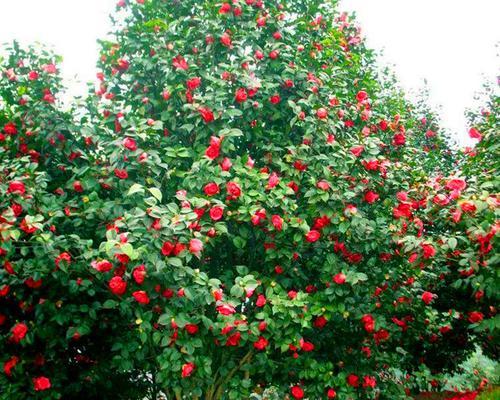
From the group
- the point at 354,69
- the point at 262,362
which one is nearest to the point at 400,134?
the point at 354,69

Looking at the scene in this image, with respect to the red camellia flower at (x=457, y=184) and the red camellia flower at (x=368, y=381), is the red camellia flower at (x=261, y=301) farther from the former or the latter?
the red camellia flower at (x=457, y=184)

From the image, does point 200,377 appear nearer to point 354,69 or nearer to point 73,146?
point 73,146

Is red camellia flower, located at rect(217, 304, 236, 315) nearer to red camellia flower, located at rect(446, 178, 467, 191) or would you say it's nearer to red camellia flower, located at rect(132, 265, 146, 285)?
red camellia flower, located at rect(132, 265, 146, 285)

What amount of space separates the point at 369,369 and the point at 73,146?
376cm

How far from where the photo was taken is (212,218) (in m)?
4.05

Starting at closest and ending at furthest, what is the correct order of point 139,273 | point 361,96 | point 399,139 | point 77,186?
point 139,273 < point 77,186 < point 361,96 < point 399,139

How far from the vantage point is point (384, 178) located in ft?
16.5

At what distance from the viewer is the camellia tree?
3.92m

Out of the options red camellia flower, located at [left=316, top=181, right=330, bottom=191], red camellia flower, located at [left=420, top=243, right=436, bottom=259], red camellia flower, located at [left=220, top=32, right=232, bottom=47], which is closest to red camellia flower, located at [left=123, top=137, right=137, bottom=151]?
red camellia flower, located at [left=220, top=32, right=232, bottom=47]

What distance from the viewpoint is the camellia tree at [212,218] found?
3.92 m

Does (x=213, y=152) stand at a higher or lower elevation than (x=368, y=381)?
higher

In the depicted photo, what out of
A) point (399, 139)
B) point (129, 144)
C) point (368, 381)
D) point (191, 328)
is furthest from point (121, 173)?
point (399, 139)

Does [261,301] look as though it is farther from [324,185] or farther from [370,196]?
[370,196]

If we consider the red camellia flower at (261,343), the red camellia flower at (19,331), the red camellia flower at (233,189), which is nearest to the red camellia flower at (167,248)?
the red camellia flower at (233,189)
